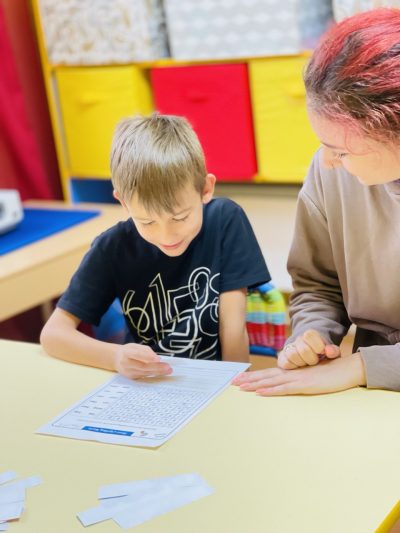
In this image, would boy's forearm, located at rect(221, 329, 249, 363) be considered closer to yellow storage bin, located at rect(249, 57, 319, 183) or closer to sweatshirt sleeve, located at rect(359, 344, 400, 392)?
sweatshirt sleeve, located at rect(359, 344, 400, 392)

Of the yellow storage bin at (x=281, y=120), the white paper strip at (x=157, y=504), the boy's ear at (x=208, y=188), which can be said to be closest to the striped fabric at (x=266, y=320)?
the boy's ear at (x=208, y=188)

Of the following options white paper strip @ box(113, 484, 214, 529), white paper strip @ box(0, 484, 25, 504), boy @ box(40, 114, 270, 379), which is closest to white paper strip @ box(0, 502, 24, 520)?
white paper strip @ box(0, 484, 25, 504)

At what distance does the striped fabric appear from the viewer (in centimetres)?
157

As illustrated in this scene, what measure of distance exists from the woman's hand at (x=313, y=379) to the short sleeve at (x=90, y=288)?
391mm

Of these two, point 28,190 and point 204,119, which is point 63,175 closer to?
point 28,190

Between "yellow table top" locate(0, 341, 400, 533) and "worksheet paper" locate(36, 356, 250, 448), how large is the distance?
0.06 feet

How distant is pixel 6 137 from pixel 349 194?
84.2 inches

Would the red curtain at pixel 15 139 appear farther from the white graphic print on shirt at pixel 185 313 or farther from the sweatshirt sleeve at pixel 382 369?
the sweatshirt sleeve at pixel 382 369

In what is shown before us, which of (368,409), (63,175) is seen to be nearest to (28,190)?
(63,175)

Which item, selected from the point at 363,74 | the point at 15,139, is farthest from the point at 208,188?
the point at 15,139

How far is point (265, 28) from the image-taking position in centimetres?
263

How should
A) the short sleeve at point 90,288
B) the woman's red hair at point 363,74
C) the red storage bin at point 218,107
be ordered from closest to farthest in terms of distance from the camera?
1. the woman's red hair at point 363,74
2. the short sleeve at point 90,288
3. the red storage bin at point 218,107

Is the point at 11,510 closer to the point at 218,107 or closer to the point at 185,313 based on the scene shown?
the point at 185,313

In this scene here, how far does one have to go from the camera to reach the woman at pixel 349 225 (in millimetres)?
1053
